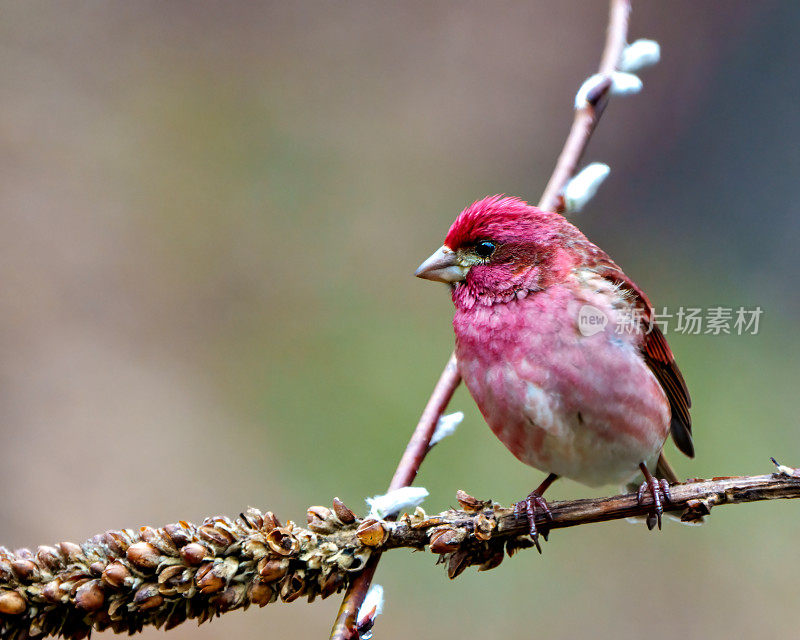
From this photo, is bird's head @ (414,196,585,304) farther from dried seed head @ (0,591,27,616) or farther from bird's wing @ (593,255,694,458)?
dried seed head @ (0,591,27,616)

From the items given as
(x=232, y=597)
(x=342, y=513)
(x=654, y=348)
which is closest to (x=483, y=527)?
(x=342, y=513)

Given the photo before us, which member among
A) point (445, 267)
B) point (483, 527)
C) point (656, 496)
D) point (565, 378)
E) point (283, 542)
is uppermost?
point (445, 267)

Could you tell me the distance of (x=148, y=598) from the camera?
1.84 meters

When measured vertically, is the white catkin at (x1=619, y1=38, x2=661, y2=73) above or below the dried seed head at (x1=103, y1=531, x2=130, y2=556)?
above

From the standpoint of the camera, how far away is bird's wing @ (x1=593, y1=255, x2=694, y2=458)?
332 centimetres

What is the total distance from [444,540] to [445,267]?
1359 mm

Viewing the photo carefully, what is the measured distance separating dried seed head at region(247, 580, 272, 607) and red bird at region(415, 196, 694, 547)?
1.31 meters

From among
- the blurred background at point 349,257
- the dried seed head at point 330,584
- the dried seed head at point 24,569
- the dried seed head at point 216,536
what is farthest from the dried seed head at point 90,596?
the blurred background at point 349,257

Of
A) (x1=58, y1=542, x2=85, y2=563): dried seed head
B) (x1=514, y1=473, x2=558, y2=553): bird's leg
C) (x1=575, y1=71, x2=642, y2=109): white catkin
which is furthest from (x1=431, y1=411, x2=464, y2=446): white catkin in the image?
(x1=575, y1=71, x2=642, y2=109): white catkin

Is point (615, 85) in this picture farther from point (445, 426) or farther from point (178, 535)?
point (178, 535)

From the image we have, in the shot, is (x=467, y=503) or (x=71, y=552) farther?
(x=467, y=503)

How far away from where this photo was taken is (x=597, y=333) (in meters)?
3.11

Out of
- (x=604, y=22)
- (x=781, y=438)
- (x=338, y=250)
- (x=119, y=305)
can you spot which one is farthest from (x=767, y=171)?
(x=119, y=305)

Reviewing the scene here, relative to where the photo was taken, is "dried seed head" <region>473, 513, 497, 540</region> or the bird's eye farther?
the bird's eye
